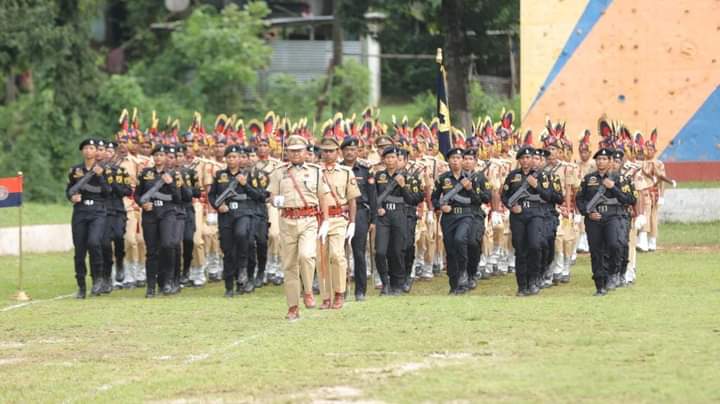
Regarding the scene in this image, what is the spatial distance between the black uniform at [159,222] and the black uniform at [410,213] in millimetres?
3168

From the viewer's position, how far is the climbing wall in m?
29.9

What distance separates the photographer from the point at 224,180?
70.7ft

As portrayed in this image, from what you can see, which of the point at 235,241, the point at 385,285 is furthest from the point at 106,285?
the point at 385,285

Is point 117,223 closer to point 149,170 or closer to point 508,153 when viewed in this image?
point 149,170

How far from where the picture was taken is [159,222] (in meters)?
21.5

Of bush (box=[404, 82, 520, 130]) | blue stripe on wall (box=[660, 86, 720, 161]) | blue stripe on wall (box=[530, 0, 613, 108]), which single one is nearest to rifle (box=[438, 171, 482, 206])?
blue stripe on wall (box=[530, 0, 613, 108])

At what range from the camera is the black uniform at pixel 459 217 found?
20594 mm

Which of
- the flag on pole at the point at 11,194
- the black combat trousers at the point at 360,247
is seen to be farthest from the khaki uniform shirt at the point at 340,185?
the flag on pole at the point at 11,194

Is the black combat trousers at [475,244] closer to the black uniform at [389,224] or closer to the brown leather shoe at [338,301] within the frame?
the black uniform at [389,224]

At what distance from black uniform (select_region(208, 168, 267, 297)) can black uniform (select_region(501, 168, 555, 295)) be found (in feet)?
11.8

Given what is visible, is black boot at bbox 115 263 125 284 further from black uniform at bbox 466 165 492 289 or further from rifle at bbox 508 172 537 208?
rifle at bbox 508 172 537 208

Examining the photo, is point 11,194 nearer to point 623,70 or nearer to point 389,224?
point 389,224

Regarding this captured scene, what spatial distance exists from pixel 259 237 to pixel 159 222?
59.4 inches

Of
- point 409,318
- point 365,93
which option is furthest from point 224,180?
Answer: point 365,93
